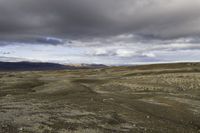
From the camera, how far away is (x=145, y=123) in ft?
75.9

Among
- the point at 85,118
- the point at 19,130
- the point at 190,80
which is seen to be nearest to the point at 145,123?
the point at 85,118

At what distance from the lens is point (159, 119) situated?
25.2m

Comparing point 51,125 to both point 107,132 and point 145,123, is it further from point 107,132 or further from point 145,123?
point 145,123

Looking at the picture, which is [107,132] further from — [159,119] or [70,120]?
[159,119]

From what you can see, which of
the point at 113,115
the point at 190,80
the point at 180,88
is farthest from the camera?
the point at 190,80

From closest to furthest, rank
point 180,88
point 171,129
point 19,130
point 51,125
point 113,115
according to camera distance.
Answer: point 19,130 < point 51,125 < point 171,129 < point 113,115 < point 180,88

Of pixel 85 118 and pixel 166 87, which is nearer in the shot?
pixel 85 118

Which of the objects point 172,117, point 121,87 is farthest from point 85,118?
point 121,87

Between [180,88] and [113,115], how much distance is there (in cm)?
3148

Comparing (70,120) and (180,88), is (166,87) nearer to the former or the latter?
(180,88)

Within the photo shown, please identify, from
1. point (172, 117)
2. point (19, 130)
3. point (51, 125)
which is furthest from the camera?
point (172, 117)

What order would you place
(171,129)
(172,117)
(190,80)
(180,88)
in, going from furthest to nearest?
(190,80)
(180,88)
(172,117)
(171,129)

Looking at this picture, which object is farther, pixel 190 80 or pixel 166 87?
pixel 190 80

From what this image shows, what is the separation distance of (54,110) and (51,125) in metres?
5.83
